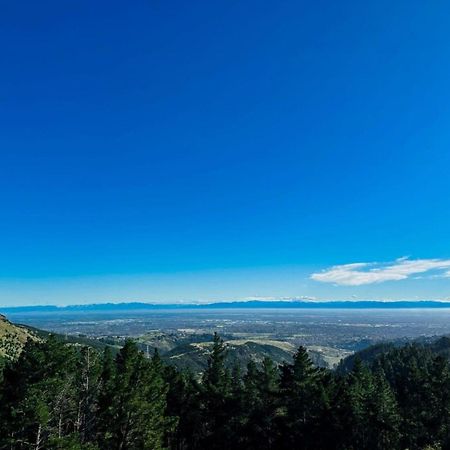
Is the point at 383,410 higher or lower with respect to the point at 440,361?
lower

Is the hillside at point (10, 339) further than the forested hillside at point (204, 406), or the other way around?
the hillside at point (10, 339)

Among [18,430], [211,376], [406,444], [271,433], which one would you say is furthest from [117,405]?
[406,444]

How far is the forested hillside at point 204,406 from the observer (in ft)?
103

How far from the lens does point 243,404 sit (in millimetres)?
49938

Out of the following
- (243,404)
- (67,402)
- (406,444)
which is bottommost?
(406,444)

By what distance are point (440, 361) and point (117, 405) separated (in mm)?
38988

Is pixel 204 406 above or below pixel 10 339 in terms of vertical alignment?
above

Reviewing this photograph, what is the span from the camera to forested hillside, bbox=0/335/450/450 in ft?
103

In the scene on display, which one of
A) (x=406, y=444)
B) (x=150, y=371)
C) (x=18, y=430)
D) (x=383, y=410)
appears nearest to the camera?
(x=18, y=430)

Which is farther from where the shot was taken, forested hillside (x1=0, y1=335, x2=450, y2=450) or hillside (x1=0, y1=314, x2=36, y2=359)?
hillside (x1=0, y1=314, x2=36, y2=359)

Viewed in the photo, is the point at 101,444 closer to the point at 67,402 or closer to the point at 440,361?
the point at 67,402

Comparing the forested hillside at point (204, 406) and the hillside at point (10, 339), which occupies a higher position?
the forested hillside at point (204, 406)

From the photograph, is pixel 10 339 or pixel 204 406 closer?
pixel 204 406

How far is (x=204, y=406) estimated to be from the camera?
5366cm
